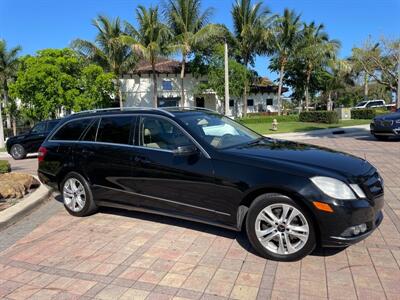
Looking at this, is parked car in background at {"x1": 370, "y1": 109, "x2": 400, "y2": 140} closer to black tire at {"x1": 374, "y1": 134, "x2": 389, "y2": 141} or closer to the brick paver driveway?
black tire at {"x1": 374, "y1": 134, "x2": 389, "y2": 141}

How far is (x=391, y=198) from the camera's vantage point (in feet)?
21.5

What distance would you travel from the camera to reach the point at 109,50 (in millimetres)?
35281

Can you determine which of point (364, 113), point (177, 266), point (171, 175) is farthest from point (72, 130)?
point (364, 113)

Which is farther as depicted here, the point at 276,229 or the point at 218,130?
the point at 218,130

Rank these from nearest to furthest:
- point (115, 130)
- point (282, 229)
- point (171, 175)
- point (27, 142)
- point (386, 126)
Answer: point (282, 229) < point (171, 175) < point (115, 130) < point (386, 126) < point (27, 142)

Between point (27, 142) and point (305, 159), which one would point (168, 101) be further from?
point (305, 159)

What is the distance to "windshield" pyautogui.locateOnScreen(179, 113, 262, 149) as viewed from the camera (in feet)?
16.5

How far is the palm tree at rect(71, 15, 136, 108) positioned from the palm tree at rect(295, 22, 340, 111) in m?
17.1

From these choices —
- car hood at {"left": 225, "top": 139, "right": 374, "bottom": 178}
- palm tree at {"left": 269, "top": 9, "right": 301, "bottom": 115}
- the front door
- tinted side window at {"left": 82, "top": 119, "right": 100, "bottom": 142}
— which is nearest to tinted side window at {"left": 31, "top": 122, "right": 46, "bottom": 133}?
tinted side window at {"left": 82, "top": 119, "right": 100, "bottom": 142}

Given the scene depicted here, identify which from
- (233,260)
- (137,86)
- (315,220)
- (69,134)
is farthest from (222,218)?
(137,86)

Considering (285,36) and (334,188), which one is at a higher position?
(285,36)

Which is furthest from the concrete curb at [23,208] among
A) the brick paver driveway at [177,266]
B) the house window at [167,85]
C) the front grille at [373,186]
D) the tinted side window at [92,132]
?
the house window at [167,85]

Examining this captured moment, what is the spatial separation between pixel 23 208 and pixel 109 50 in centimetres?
3072

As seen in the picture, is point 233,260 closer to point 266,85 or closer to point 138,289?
point 138,289
